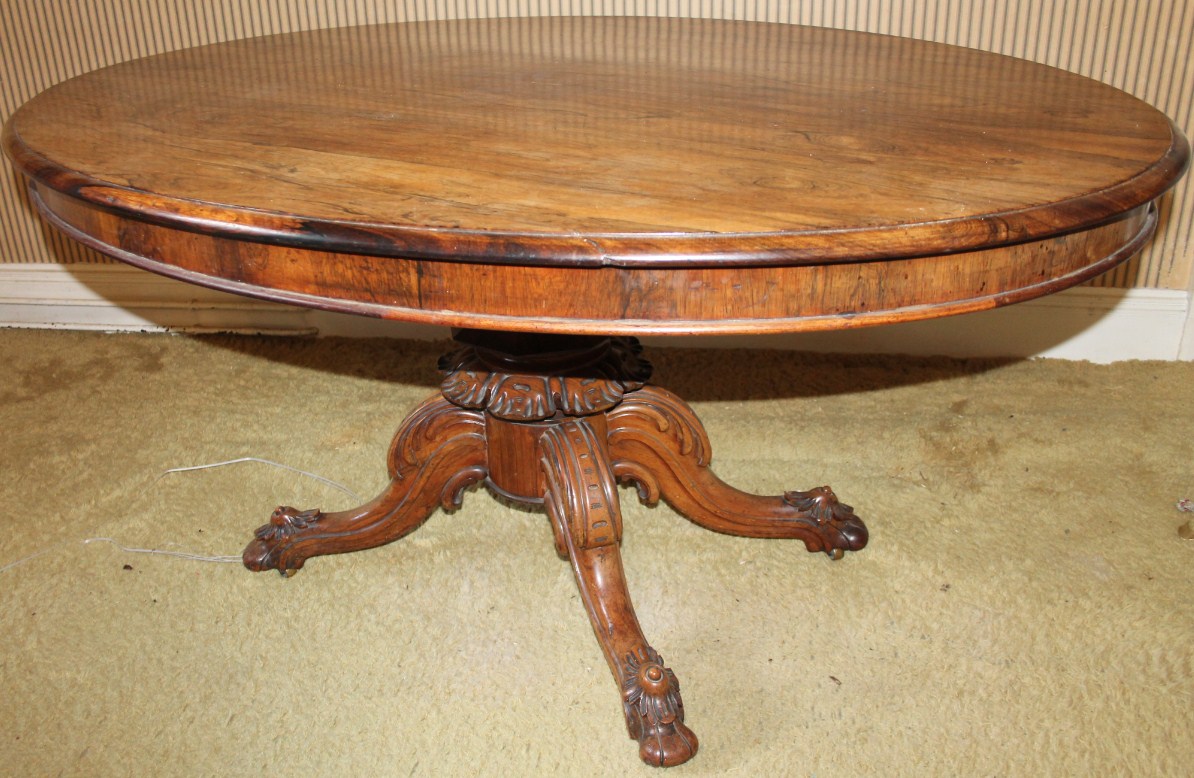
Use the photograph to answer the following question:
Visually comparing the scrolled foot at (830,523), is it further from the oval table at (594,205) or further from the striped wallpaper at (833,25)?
the striped wallpaper at (833,25)

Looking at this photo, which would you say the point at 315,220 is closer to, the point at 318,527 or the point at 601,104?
the point at 601,104

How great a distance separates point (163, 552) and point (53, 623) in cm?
17

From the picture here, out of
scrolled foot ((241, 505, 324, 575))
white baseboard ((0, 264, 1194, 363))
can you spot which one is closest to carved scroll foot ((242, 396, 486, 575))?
scrolled foot ((241, 505, 324, 575))

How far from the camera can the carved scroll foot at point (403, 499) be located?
1.31 m

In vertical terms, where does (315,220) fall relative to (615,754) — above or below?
above

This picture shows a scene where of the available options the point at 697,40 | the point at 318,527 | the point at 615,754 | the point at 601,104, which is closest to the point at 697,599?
the point at 615,754

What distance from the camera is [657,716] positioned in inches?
43.4

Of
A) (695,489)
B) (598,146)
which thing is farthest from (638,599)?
(598,146)

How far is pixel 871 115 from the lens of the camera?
3.38 ft

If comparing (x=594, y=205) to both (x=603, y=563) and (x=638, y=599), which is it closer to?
(x=603, y=563)

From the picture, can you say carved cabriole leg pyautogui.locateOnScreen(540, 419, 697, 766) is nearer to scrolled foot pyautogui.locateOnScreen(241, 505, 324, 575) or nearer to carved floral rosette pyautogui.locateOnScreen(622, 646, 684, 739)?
carved floral rosette pyautogui.locateOnScreen(622, 646, 684, 739)

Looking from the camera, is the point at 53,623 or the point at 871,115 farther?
the point at 53,623

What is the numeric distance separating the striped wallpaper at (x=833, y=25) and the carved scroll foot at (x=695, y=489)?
2.62ft

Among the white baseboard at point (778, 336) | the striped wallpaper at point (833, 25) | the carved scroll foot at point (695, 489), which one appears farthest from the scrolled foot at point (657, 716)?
the striped wallpaper at point (833, 25)
